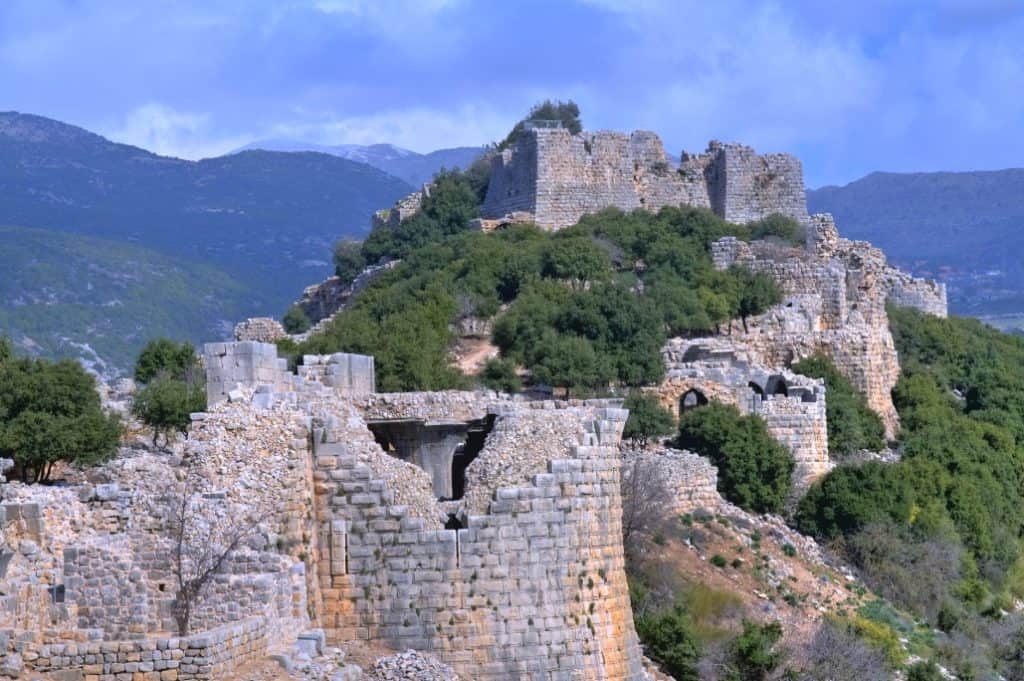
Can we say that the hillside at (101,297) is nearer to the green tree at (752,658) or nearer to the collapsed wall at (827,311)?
the collapsed wall at (827,311)

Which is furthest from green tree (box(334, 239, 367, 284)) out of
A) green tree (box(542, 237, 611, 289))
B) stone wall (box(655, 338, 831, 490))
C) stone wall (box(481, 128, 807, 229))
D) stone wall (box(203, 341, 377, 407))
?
stone wall (box(203, 341, 377, 407))

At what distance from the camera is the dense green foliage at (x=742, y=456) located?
122ft

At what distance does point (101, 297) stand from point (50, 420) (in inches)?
1754

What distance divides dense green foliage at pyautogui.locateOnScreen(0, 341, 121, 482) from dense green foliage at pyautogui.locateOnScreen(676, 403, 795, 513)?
11132mm

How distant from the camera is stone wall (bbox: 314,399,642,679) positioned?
733 inches

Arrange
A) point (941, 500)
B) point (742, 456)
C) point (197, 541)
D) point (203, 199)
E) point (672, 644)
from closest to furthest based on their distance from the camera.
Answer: point (197, 541)
point (672, 644)
point (742, 456)
point (941, 500)
point (203, 199)

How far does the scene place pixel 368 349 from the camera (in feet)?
125

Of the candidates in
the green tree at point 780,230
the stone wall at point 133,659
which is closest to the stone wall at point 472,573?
the stone wall at point 133,659

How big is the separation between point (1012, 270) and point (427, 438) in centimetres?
12548

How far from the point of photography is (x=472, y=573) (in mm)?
18844

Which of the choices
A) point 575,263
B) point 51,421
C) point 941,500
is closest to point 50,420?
point 51,421

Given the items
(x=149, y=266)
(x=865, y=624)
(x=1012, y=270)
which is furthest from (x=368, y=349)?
(x=1012, y=270)

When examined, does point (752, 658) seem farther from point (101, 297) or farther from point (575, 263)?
point (101, 297)

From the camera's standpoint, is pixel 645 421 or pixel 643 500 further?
pixel 645 421
